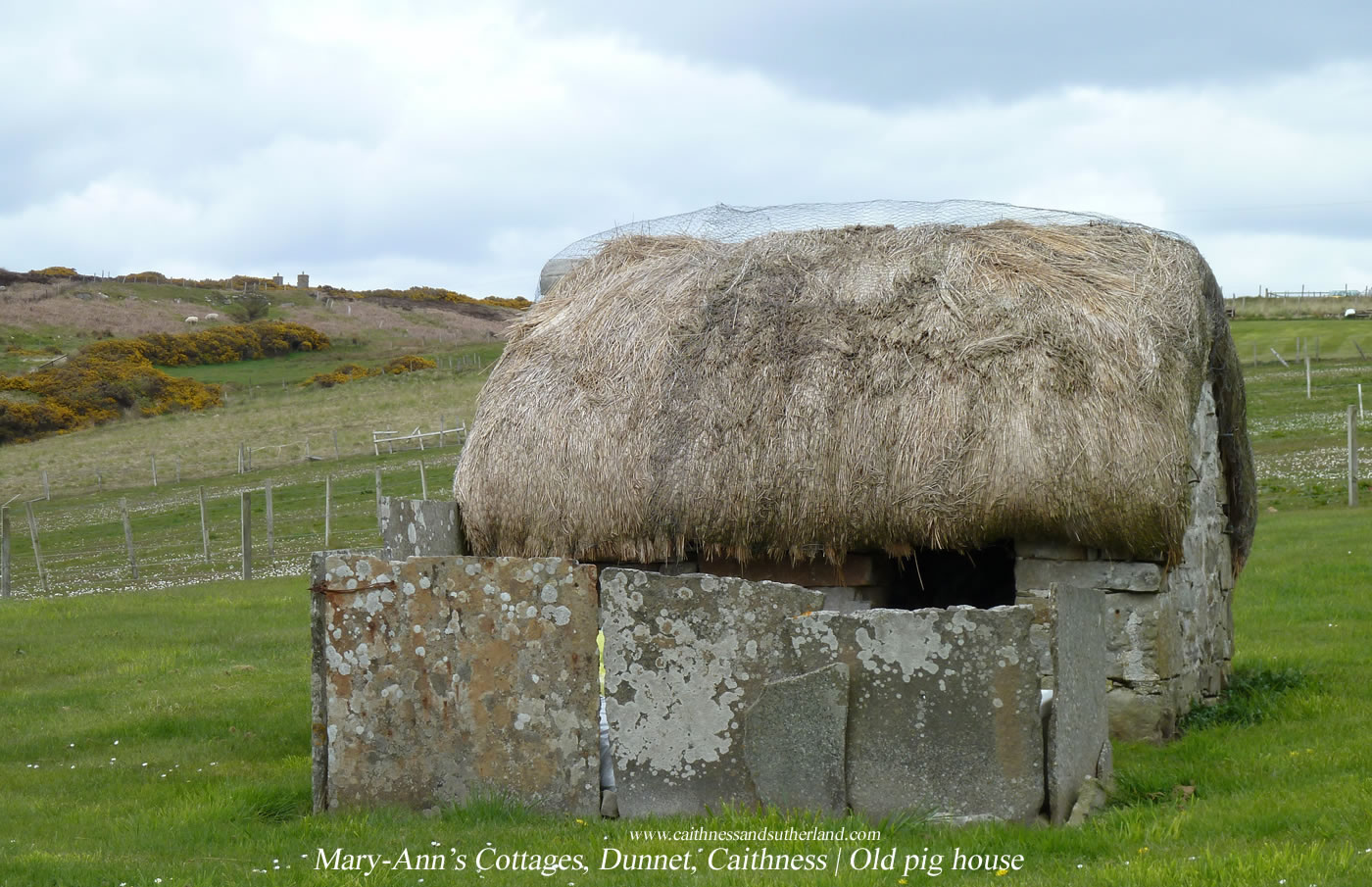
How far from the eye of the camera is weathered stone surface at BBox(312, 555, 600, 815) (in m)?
6.85

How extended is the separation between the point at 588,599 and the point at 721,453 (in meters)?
2.07

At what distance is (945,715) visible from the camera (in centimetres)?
629

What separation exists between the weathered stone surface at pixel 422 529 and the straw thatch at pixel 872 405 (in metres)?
0.25

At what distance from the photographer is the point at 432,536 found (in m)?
9.46

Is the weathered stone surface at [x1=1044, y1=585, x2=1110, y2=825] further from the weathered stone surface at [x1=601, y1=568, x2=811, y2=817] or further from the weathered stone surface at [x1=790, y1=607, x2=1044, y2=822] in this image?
the weathered stone surface at [x1=601, y1=568, x2=811, y2=817]

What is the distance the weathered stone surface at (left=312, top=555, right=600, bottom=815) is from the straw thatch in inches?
72.3

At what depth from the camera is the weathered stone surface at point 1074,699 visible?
627 cm

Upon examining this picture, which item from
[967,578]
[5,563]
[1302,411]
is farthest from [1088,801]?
[1302,411]

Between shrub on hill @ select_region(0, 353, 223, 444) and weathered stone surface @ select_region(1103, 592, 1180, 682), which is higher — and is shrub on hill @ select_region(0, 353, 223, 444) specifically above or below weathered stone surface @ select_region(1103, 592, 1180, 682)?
above

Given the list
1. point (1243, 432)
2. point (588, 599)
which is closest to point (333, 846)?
point (588, 599)

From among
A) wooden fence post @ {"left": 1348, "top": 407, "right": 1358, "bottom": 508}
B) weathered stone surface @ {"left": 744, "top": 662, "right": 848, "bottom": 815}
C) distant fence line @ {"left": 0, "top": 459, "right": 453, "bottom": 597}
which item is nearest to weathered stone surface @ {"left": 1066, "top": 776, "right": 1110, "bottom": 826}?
weathered stone surface @ {"left": 744, "top": 662, "right": 848, "bottom": 815}

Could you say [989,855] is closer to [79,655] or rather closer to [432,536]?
[432,536]

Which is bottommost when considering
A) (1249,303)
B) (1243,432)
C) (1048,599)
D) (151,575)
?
(151,575)

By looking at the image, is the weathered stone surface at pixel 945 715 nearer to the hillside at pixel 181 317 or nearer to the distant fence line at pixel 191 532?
the distant fence line at pixel 191 532
